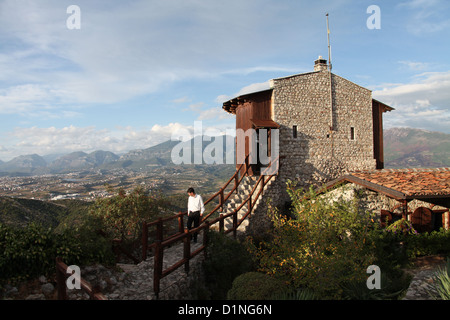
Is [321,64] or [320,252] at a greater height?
[321,64]

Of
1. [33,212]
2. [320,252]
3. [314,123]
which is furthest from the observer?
[33,212]

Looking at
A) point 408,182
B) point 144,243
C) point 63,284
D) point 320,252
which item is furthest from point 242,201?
point 63,284

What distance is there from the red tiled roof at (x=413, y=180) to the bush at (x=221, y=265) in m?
6.22

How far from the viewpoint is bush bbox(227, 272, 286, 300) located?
545cm

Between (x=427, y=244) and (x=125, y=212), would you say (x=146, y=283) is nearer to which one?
(x=125, y=212)

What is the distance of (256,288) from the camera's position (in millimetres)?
5605

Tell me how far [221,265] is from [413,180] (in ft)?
29.1

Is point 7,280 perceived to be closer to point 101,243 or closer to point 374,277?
point 101,243

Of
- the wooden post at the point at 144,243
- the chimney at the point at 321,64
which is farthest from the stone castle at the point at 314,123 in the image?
the wooden post at the point at 144,243

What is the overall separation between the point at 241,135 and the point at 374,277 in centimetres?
959

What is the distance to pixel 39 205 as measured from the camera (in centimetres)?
3825

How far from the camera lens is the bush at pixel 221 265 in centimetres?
728

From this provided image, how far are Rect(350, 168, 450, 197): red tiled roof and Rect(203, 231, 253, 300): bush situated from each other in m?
6.22

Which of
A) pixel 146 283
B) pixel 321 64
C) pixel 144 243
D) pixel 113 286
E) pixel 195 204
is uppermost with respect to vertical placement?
pixel 321 64
